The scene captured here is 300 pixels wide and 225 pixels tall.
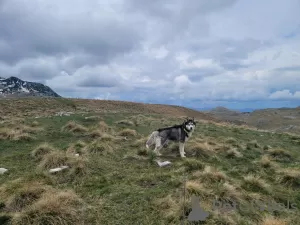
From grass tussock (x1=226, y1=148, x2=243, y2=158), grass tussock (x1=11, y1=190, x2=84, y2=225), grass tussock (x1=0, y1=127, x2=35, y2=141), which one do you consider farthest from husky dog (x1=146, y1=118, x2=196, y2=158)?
grass tussock (x1=11, y1=190, x2=84, y2=225)

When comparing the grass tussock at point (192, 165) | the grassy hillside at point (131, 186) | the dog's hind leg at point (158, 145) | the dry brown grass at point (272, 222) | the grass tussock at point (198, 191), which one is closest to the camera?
the dry brown grass at point (272, 222)

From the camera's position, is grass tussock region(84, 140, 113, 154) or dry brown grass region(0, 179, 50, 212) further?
grass tussock region(84, 140, 113, 154)

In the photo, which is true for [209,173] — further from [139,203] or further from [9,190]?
[9,190]

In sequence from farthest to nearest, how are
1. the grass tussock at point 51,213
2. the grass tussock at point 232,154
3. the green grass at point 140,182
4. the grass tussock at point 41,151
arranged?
the grass tussock at point 232,154, the grass tussock at point 41,151, the green grass at point 140,182, the grass tussock at point 51,213

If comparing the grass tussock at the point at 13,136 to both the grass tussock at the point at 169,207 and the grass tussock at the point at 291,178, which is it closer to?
the grass tussock at the point at 169,207

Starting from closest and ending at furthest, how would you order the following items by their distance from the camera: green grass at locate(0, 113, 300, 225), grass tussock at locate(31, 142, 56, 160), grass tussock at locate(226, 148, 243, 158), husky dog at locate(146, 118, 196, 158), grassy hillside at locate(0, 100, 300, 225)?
grassy hillside at locate(0, 100, 300, 225) → green grass at locate(0, 113, 300, 225) → grass tussock at locate(31, 142, 56, 160) → husky dog at locate(146, 118, 196, 158) → grass tussock at locate(226, 148, 243, 158)


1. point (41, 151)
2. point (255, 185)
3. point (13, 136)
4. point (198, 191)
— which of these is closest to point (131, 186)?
point (198, 191)

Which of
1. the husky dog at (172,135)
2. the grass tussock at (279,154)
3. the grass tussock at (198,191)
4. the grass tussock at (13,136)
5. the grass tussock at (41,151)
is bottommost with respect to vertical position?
the grass tussock at (279,154)

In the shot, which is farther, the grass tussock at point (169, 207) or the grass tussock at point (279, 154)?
the grass tussock at point (279, 154)

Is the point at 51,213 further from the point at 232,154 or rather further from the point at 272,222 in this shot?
the point at 232,154

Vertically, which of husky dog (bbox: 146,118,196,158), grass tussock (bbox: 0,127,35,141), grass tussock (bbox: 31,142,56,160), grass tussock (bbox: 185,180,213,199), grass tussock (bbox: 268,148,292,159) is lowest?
grass tussock (bbox: 268,148,292,159)

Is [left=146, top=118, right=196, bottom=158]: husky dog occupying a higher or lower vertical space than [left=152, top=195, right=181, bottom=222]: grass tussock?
higher

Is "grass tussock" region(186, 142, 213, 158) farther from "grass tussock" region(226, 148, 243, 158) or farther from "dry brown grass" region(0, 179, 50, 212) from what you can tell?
"dry brown grass" region(0, 179, 50, 212)

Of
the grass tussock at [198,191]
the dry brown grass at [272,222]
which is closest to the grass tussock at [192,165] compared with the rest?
the grass tussock at [198,191]
